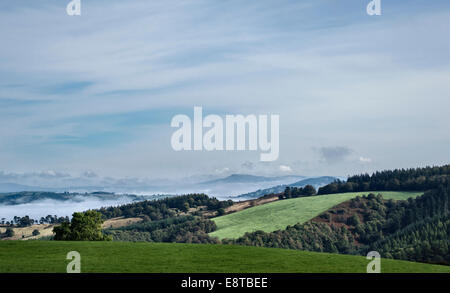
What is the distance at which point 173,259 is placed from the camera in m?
37.2

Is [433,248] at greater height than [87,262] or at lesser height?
lesser

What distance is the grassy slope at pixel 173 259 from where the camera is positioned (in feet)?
109

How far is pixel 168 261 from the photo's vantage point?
36.3 meters

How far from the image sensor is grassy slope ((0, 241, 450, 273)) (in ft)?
109

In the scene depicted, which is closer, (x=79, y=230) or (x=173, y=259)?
(x=173, y=259)

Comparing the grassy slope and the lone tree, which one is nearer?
the grassy slope

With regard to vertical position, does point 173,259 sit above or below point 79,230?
above

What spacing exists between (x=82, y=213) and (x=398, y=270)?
2130 inches

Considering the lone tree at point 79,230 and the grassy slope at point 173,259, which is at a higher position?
the grassy slope at point 173,259

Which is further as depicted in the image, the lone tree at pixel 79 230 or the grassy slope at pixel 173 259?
the lone tree at pixel 79 230

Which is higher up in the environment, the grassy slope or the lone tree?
the grassy slope
